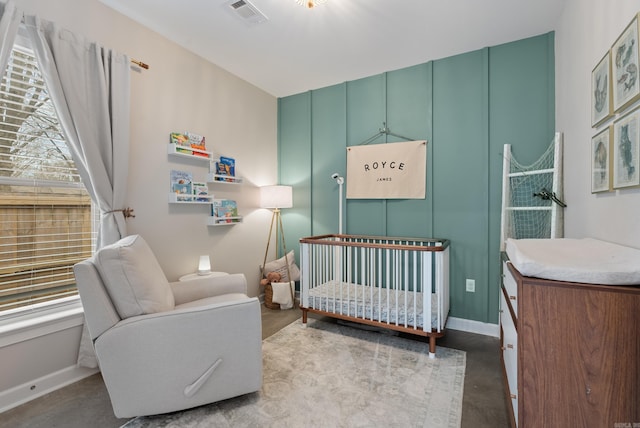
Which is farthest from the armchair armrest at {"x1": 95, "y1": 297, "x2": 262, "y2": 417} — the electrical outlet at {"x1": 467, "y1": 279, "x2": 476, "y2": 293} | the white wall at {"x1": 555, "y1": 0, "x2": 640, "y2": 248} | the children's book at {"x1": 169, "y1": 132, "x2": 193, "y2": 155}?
the electrical outlet at {"x1": 467, "y1": 279, "x2": 476, "y2": 293}

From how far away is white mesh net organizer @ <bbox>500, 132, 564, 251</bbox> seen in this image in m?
2.21

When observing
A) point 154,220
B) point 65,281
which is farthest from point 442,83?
point 65,281

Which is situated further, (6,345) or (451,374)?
(451,374)

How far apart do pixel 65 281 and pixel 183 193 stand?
1005 mm

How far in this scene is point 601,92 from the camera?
1.34 metres

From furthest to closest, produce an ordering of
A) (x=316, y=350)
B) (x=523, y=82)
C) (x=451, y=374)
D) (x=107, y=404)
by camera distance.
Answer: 1. (x=523, y=82)
2. (x=316, y=350)
3. (x=451, y=374)
4. (x=107, y=404)

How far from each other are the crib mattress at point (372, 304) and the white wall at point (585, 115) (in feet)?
3.73

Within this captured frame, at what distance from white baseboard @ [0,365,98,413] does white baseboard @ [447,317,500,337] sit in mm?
2875

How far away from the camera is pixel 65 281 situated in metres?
1.90

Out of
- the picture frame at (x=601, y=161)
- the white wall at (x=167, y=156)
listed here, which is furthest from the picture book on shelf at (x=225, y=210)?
the picture frame at (x=601, y=161)

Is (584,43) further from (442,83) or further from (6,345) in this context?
(6,345)

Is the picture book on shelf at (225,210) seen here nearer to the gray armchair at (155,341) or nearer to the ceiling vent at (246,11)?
the gray armchair at (155,341)

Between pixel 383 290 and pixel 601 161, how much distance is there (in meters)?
1.86

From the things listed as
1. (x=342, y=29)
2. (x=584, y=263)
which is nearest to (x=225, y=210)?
(x=342, y=29)
